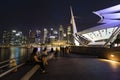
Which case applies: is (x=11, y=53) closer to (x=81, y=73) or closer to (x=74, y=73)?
(x=74, y=73)

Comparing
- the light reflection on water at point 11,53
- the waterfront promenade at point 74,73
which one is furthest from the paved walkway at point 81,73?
the light reflection on water at point 11,53

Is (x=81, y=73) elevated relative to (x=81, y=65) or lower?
lower

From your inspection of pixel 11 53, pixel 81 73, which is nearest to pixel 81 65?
pixel 11 53

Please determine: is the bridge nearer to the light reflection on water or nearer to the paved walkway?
the paved walkway

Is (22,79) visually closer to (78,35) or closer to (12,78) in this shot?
(12,78)

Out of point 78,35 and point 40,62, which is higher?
point 78,35

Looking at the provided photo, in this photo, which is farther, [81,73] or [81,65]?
[81,65]

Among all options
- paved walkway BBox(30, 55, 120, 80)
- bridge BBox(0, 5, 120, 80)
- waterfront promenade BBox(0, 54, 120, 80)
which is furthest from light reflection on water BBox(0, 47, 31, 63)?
paved walkway BBox(30, 55, 120, 80)

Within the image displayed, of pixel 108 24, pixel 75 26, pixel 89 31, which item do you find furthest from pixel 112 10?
pixel 75 26

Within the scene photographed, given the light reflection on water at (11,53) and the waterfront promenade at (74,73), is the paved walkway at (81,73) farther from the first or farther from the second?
the light reflection on water at (11,53)

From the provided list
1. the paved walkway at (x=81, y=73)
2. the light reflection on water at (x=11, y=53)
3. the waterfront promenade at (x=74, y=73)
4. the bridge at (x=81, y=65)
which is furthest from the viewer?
the light reflection on water at (x=11, y=53)

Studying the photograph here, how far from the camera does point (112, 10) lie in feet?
207

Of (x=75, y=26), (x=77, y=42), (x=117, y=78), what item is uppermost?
(x=75, y=26)

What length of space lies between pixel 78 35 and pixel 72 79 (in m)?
71.6
